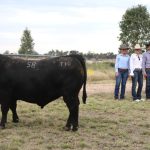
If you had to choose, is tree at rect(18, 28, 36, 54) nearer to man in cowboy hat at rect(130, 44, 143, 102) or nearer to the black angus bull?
man in cowboy hat at rect(130, 44, 143, 102)

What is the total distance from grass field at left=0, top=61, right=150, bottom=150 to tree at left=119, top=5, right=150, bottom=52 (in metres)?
33.5

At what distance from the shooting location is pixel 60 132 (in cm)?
874

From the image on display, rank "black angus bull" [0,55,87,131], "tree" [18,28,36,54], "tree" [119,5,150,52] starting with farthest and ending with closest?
"tree" [18,28,36,54]
"tree" [119,5,150,52]
"black angus bull" [0,55,87,131]

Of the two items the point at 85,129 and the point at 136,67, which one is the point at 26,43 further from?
the point at 85,129

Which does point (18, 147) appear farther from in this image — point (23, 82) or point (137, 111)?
point (137, 111)

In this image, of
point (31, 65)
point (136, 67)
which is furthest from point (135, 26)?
point (31, 65)

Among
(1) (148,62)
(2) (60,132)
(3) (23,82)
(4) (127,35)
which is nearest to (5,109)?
(3) (23,82)

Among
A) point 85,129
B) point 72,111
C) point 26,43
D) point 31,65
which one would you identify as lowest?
point 85,129

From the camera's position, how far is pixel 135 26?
46594 mm

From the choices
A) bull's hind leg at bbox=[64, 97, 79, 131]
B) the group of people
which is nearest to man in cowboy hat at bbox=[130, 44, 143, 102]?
the group of people

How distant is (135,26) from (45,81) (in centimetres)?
3868

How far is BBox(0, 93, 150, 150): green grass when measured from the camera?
7680 millimetres

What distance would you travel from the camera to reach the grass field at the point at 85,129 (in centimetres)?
768

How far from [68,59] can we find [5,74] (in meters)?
1.35
